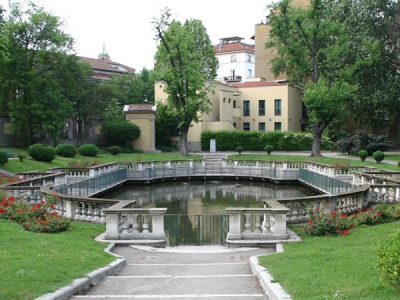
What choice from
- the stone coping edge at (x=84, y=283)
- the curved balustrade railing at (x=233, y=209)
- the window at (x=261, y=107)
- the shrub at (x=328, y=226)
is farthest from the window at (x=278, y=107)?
the stone coping edge at (x=84, y=283)

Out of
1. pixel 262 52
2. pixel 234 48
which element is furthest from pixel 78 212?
pixel 234 48

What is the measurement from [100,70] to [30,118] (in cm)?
3999

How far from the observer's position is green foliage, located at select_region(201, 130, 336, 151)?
5512 centimetres

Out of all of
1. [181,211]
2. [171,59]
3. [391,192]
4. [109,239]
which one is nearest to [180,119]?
[171,59]

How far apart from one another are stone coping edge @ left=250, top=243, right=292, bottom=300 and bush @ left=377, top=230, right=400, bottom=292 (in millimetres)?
1326

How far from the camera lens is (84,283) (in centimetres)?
736

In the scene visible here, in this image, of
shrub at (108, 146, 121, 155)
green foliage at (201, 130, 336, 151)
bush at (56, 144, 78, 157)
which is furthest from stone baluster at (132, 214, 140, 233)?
green foliage at (201, 130, 336, 151)

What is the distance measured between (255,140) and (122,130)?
16767 mm

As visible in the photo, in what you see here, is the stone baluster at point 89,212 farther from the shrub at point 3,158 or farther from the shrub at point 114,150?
the shrub at point 114,150

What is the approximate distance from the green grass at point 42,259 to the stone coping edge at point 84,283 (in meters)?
0.11

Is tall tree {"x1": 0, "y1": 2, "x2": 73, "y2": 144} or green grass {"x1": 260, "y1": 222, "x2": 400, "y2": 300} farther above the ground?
tall tree {"x1": 0, "y1": 2, "x2": 73, "y2": 144}

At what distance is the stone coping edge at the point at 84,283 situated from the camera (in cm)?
648

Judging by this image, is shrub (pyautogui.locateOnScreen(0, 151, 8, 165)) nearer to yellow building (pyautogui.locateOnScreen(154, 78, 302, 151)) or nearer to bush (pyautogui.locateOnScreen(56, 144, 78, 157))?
bush (pyautogui.locateOnScreen(56, 144, 78, 157))

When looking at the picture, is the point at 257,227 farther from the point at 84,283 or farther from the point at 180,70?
the point at 180,70
